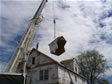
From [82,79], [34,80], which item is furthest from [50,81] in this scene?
[82,79]

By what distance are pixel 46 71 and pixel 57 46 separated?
704 centimetres

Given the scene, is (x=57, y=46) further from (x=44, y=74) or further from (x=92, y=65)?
(x=92, y=65)

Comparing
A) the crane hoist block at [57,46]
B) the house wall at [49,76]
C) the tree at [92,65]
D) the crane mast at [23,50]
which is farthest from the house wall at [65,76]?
the tree at [92,65]

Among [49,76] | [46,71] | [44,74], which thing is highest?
[46,71]

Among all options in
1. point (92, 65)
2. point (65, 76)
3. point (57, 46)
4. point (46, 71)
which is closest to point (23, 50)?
point (57, 46)

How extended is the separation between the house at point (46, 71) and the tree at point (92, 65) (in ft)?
51.5

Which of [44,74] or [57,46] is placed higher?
[57,46]

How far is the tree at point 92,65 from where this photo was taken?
38406mm

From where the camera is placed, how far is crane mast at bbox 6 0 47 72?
1347 centimetres

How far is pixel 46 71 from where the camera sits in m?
21.0

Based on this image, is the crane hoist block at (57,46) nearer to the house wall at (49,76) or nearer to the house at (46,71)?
the house at (46,71)

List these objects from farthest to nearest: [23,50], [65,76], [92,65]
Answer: [92,65], [65,76], [23,50]

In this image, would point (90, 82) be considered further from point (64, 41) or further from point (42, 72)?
point (64, 41)

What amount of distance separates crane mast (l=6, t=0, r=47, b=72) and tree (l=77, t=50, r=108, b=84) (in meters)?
26.0
